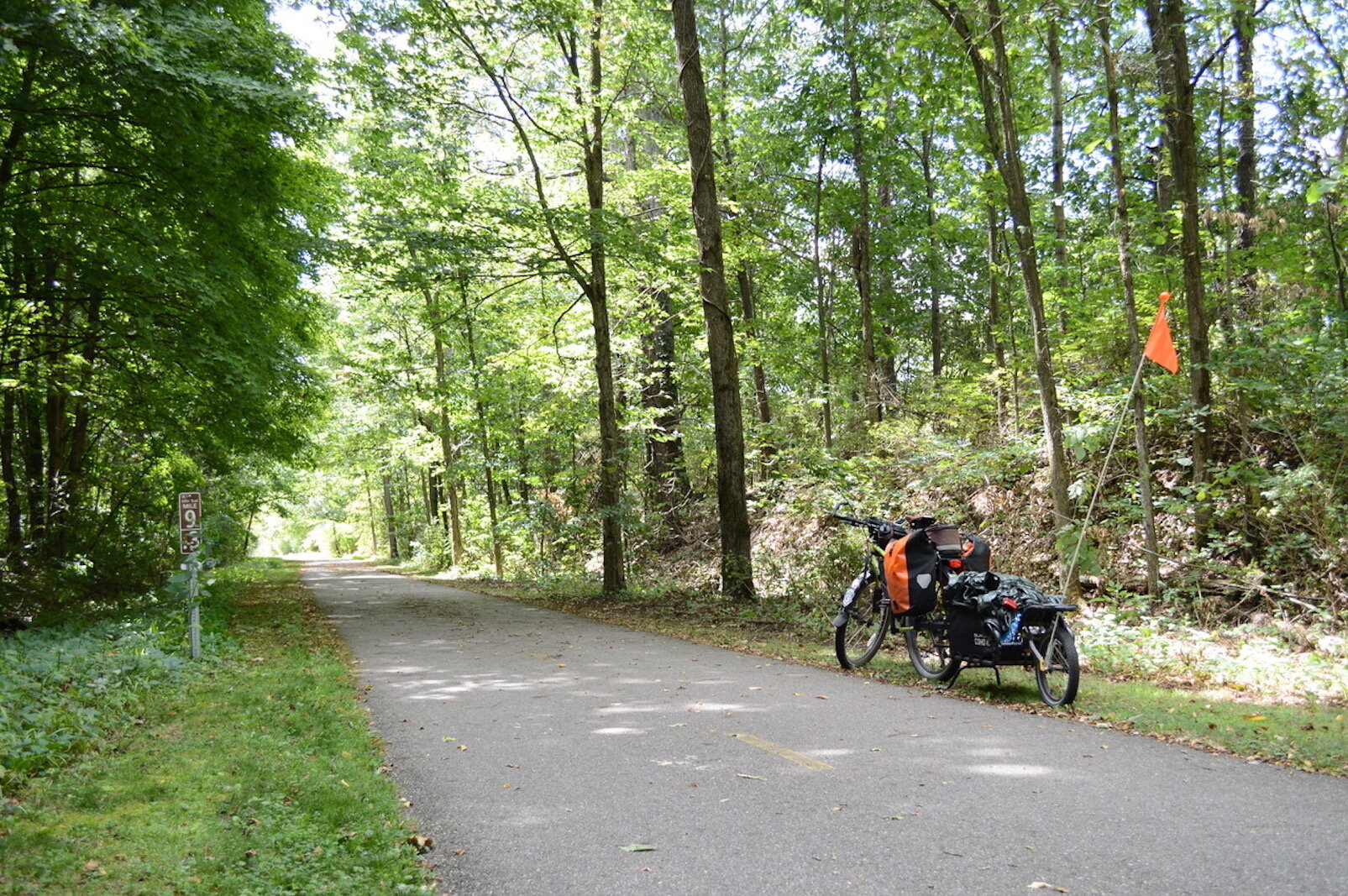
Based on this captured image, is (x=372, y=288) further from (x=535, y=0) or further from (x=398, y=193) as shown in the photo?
(x=535, y=0)

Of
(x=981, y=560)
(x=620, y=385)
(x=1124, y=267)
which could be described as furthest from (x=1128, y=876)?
(x=620, y=385)

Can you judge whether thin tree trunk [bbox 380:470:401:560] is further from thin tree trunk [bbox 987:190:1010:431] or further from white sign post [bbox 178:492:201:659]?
white sign post [bbox 178:492:201:659]

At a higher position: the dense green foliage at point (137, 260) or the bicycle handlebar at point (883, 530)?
the dense green foliage at point (137, 260)

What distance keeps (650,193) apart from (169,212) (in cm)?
1088

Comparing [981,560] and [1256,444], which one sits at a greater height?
[1256,444]

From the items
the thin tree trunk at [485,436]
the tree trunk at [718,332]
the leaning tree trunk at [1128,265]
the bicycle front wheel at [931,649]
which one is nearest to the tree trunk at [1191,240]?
the leaning tree trunk at [1128,265]

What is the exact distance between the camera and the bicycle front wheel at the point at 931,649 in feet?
24.0

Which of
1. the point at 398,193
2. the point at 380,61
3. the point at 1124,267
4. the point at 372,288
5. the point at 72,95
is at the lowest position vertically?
the point at 1124,267

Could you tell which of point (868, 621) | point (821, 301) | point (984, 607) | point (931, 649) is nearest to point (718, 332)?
point (821, 301)

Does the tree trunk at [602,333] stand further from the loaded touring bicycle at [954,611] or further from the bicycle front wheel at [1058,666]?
the bicycle front wheel at [1058,666]

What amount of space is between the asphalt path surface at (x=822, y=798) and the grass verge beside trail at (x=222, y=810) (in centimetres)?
31

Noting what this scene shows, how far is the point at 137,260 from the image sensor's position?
10.2 metres

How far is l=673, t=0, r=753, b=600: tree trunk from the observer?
13617 mm

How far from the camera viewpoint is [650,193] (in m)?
19.8
